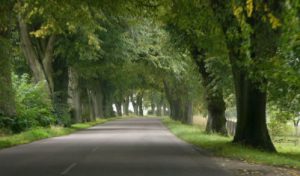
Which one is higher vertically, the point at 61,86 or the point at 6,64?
the point at 61,86

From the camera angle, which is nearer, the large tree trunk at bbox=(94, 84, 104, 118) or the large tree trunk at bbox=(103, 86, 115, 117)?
the large tree trunk at bbox=(94, 84, 104, 118)

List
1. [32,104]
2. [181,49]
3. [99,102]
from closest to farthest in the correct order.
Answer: [181,49], [32,104], [99,102]

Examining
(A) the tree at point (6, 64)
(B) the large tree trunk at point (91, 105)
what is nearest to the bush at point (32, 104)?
(A) the tree at point (6, 64)

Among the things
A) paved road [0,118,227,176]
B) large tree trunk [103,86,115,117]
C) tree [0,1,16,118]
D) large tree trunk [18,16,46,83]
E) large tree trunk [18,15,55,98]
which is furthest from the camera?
large tree trunk [103,86,115,117]

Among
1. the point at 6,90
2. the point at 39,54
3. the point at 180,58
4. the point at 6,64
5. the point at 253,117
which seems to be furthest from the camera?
the point at 180,58

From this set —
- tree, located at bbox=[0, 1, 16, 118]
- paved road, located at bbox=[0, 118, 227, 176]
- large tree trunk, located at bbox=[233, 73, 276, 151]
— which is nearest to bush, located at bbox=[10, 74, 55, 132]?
tree, located at bbox=[0, 1, 16, 118]

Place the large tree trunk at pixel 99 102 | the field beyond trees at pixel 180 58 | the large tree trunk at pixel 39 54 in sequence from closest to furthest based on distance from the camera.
A: 1. the field beyond trees at pixel 180 58
2. the large tree trunk at pixel 39 54
3. the large tree trunk at pixel 99 102

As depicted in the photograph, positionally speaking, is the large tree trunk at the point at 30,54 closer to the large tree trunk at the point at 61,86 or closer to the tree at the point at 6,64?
the large tree trunk at the point at 61,86

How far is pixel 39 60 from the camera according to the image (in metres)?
42.7

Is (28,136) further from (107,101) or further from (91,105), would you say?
(107,101)

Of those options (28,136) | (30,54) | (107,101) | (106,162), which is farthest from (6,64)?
(107,101)

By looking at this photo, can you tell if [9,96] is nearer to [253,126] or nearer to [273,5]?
[253,126]

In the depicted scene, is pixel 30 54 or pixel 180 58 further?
pixel 180 58

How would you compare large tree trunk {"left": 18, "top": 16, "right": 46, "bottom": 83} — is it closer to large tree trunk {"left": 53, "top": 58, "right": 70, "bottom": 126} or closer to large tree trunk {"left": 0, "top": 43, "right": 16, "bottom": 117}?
Result: large tree trunk {"left": 53, "top": 58, "right": 70, "bottom": 126}
